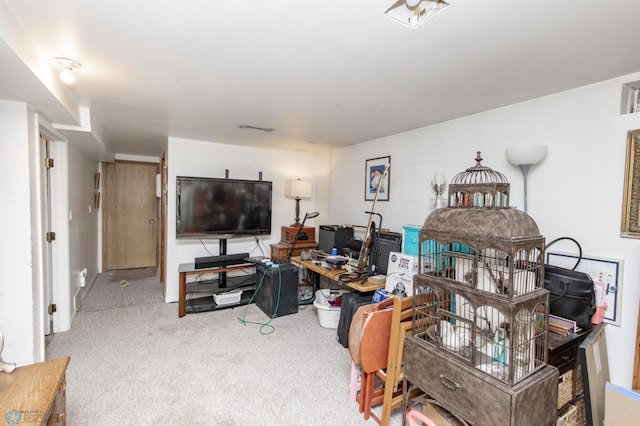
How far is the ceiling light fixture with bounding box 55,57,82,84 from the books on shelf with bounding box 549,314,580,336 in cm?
324

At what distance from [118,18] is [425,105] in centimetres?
207

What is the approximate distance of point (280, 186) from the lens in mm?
4645

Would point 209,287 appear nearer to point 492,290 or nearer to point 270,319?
point 270,319

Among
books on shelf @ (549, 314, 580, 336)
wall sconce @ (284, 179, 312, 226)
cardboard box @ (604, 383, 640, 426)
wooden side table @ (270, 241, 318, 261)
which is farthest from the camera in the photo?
wall sconce @ (284, 179, 312, 226)

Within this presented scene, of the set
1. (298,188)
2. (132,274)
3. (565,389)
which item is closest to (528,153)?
(565,389)

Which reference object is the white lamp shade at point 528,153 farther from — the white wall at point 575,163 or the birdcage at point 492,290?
the birdcage at point 492,290

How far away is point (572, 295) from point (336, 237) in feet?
7.64

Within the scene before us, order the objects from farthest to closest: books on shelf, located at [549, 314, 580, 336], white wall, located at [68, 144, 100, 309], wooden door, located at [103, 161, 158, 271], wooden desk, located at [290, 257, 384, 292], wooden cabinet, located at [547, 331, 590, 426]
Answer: wooden door, located at [103, 161, 158, 271]
white wall, located at [68, 144, 100, 309]
wooden desk, located at [290, 257, 384, 292]
books on shelf, located at [549, 314, 580, 336]
wooden cabinet, located at [547, 331, 590, 426]

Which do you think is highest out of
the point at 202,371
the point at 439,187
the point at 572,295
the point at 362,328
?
the point at 439,187

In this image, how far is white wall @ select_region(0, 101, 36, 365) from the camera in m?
2.06

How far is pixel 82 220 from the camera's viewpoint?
157 inches

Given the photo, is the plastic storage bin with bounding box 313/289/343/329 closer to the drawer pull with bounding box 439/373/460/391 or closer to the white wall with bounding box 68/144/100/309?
the drawer pull with bounding box 439/373/460/391

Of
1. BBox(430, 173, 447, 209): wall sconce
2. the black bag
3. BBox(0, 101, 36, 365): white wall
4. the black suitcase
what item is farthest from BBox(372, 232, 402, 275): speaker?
BBox(0, 101, 36, 365): white wall

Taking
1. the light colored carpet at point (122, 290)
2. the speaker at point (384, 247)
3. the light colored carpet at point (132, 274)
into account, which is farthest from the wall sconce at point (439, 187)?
the light colored carpet at point (132, 274)
